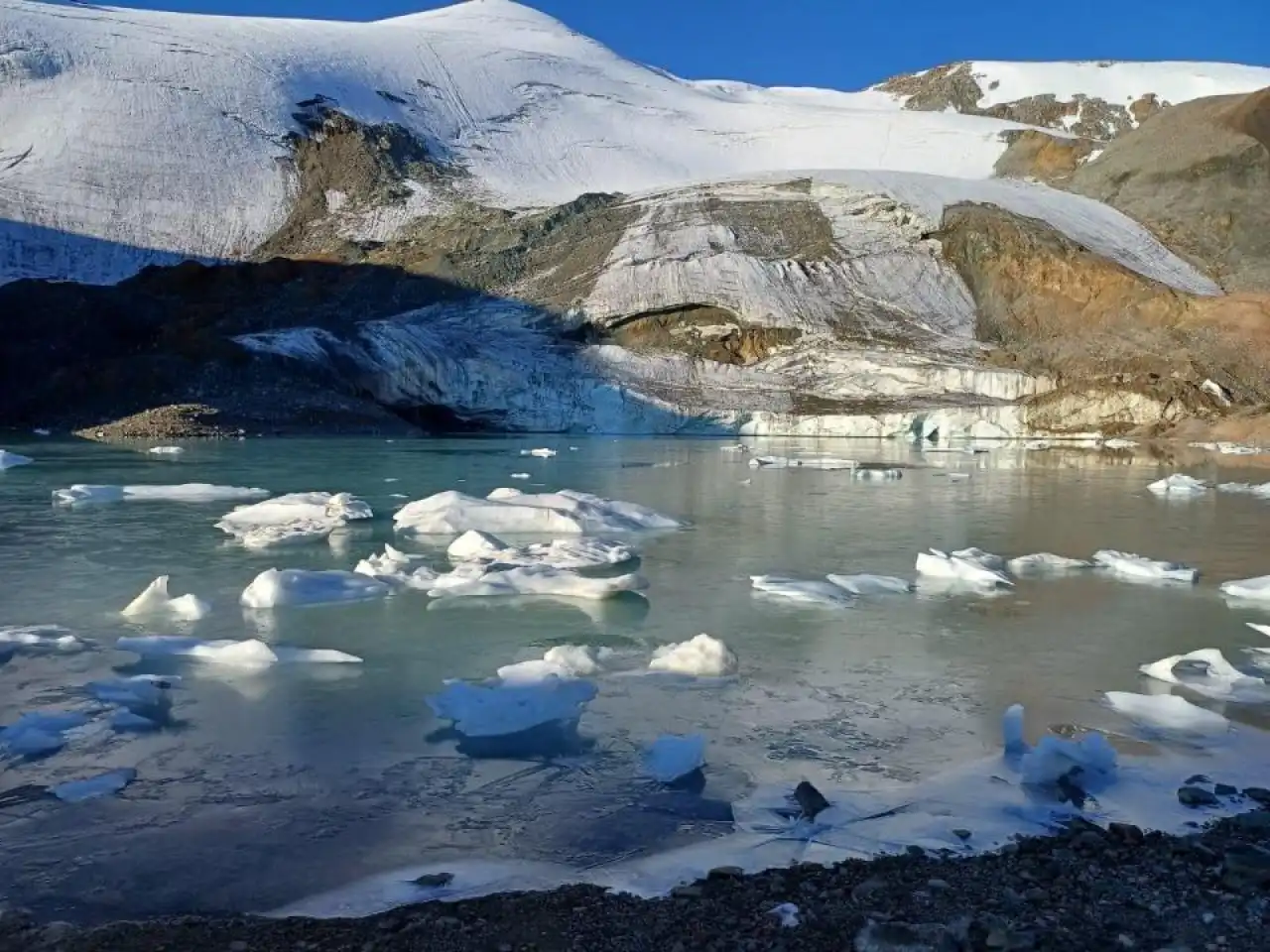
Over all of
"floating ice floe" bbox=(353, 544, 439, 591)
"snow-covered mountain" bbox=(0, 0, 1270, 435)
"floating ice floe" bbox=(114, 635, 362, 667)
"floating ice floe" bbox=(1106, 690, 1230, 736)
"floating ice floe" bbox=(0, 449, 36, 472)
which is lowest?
"floating ice floe" bbox=(1106, 690, 1230, 736)

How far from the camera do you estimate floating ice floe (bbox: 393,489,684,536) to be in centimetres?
1072

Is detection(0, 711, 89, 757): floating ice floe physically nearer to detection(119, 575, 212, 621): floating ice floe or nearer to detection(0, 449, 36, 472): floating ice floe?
detection(119, 575, 212, 621): floating ice floe

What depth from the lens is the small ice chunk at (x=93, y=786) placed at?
3.90 meters

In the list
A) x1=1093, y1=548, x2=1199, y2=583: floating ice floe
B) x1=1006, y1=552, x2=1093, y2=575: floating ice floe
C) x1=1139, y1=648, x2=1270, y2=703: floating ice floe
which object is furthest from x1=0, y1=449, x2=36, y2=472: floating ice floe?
x1=1139, y1=648, x2=1270, y2=703: floating ice floe

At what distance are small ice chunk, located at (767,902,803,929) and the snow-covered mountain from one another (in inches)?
1107

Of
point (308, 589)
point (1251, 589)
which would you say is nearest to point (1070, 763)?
point (1251, 589)

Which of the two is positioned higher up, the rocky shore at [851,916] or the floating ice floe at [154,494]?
the floating ice floe at [154,494]

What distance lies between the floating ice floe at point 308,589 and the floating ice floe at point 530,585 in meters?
0.43

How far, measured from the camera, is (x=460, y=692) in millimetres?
4938

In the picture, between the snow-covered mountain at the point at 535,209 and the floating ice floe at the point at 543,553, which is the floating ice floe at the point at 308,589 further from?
the snow-covered mountain at the point at 535,209

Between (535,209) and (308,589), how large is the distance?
40.2 meters

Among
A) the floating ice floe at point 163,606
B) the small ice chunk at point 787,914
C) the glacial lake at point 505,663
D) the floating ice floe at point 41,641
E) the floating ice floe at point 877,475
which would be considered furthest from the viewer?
the floating ice floe at point 877,475

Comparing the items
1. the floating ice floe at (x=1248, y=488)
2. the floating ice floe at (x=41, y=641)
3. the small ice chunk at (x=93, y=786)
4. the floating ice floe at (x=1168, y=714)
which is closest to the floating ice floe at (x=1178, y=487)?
the floating ice floe at (x=1248, y=488)

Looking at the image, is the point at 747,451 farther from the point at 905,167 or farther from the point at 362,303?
the point at 905,167
